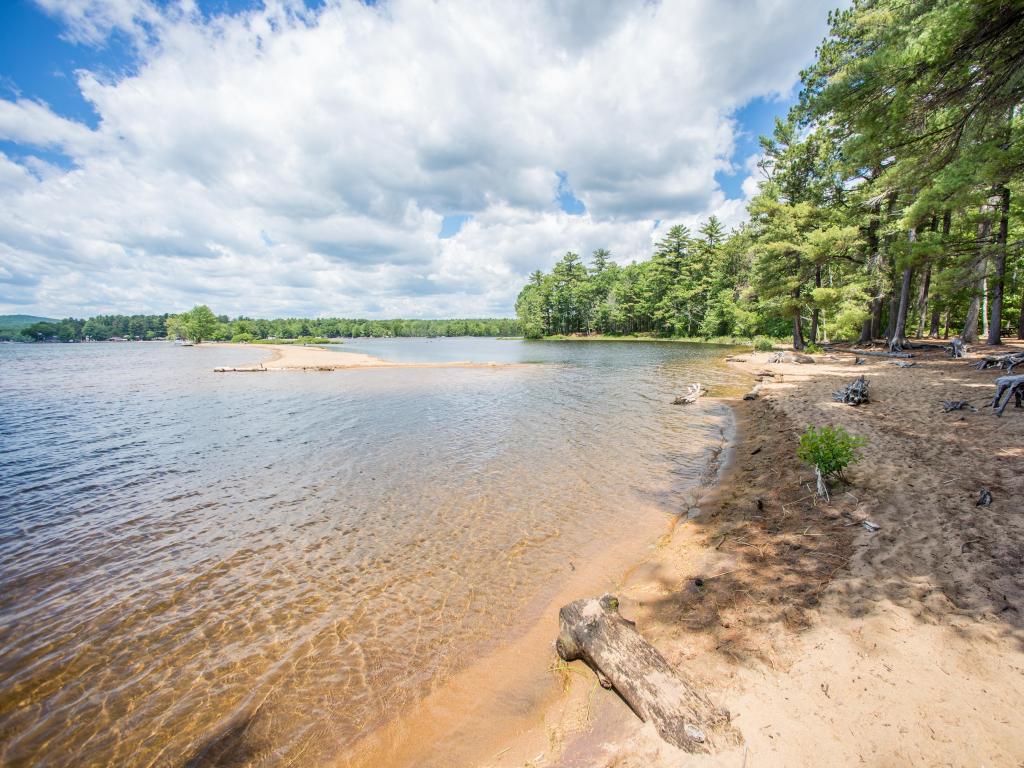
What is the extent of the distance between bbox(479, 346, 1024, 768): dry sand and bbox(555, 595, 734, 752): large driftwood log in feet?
0.44

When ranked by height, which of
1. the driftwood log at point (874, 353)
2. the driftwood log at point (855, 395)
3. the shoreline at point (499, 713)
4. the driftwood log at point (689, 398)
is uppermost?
the driftwood log at point (874, 353)

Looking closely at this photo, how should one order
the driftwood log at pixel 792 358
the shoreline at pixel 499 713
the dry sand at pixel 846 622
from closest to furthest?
the dry sand at pixel 846 622 → the shoreline at pixel 499 713 → the driftwood log at pixel 792 358

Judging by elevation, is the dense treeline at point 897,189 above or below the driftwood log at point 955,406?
above

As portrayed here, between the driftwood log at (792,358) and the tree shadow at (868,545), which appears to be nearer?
the tree shadow at (868,545)

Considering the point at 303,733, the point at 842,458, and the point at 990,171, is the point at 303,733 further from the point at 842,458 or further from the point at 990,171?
the point at 990,171

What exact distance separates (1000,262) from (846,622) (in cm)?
2621

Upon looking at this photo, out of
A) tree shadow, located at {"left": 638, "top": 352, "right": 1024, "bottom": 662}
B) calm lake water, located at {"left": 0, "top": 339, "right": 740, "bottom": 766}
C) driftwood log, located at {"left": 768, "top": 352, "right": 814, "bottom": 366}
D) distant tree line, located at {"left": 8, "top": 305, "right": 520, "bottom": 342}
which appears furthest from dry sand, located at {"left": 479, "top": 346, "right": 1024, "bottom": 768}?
distant tree line, located at {"left": 8, "top": 305, "right": 520, "bottom": 342}

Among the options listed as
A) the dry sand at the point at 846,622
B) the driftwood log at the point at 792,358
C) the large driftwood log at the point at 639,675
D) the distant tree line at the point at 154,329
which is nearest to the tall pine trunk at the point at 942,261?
the driftwood log at the point at 792,358

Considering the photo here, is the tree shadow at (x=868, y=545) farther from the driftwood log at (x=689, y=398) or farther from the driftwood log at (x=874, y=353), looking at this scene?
the driftwood log at (x=874, y=353)

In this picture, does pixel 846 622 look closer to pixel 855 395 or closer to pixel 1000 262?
pixel 855 395

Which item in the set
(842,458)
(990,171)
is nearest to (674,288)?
(990,171)

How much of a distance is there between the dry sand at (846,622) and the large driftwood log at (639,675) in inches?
5.2

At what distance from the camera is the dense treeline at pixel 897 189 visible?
349 inches

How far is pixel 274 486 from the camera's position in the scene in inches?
408
